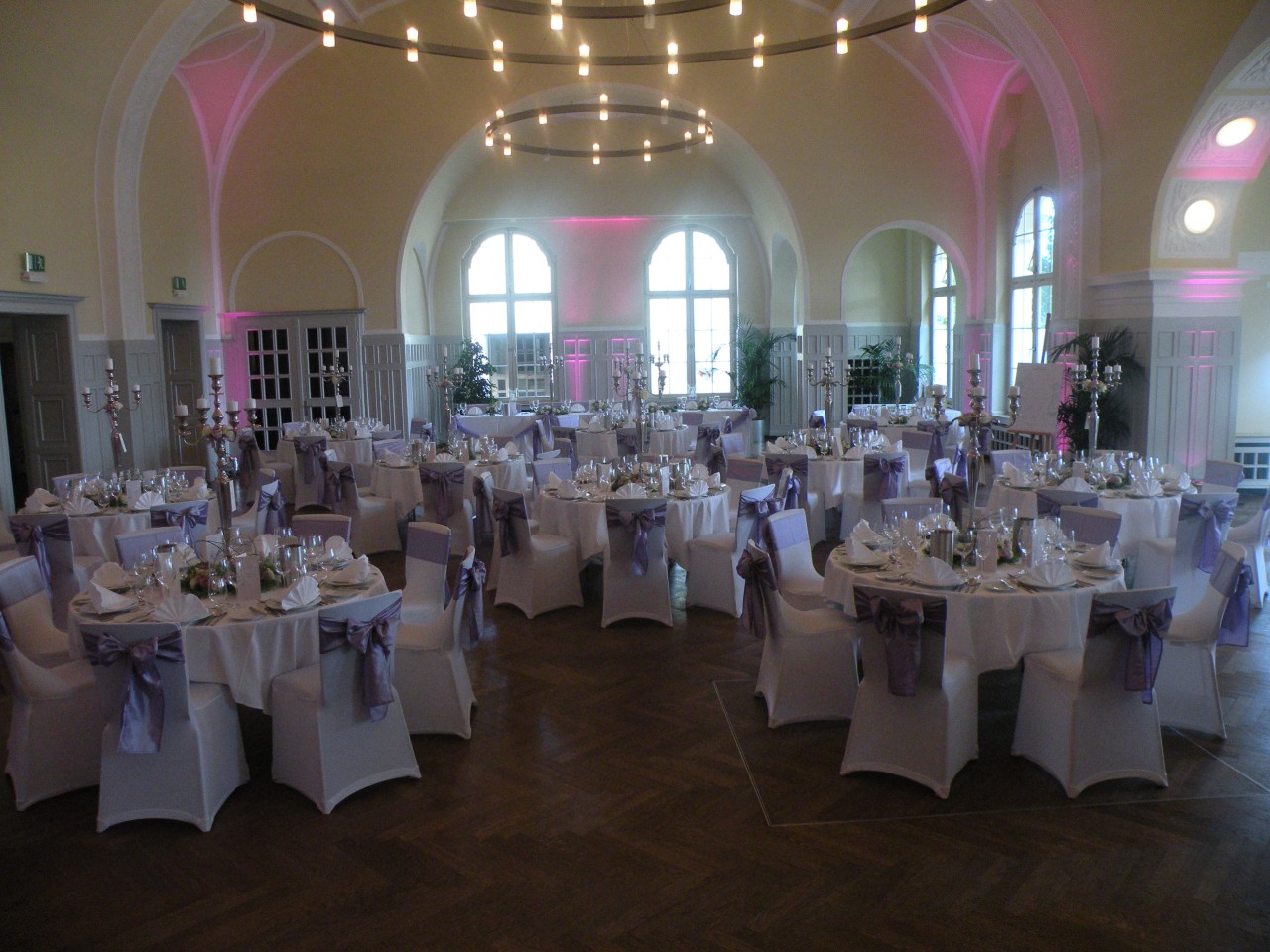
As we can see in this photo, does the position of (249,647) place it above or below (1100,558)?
below

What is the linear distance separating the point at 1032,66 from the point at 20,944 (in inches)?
481

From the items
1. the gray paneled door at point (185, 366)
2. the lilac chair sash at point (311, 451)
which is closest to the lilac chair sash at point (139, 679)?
the lilac chair sash at point (311, 451)

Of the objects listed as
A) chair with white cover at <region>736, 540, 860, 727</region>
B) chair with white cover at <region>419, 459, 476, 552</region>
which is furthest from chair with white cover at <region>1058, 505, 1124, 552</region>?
chair with white cover at <region>419, 459, 476, 552</region>

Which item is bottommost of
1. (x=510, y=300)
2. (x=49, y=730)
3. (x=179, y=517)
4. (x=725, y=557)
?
(x=49, y=730)

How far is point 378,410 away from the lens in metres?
15.7

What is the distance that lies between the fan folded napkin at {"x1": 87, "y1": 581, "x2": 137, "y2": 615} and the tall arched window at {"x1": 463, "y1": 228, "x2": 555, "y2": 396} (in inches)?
538

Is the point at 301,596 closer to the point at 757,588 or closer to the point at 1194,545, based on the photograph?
the point at 757,588

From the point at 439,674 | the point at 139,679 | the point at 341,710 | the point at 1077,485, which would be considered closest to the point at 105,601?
the point at 139,679

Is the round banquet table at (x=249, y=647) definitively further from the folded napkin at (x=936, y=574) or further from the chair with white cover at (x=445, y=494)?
the chair with white cover at (x=445, y=494)

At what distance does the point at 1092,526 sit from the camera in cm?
615

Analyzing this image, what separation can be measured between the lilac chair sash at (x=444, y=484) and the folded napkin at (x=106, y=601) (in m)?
4.39

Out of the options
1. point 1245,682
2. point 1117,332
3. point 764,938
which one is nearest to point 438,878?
point 764,938

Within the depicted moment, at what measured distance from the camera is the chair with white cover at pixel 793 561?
19.7 feet

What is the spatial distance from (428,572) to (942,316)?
1305 cm
